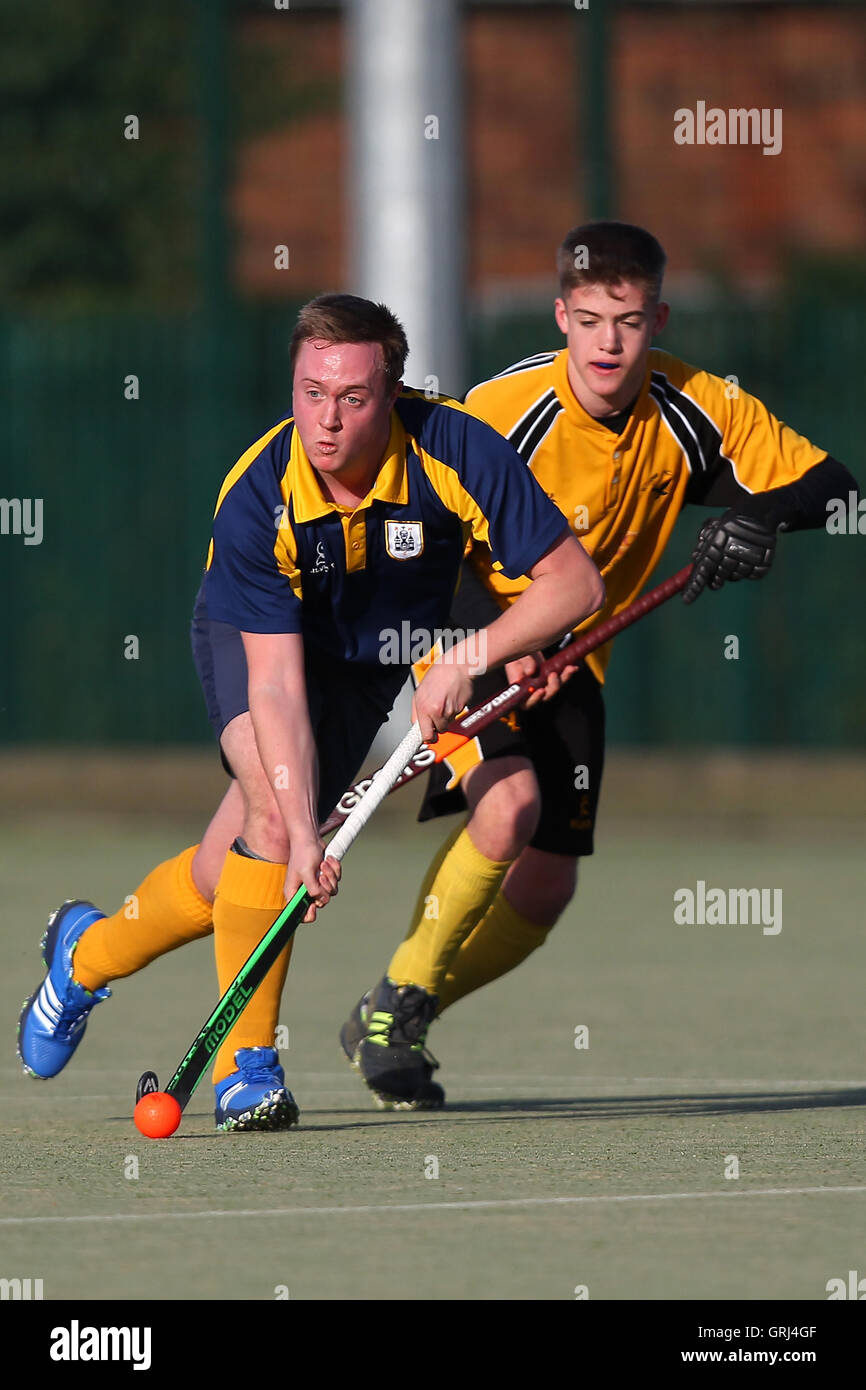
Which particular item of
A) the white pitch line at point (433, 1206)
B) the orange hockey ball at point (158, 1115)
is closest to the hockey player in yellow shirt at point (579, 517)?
the orange hockey ball at point (158, 1115)

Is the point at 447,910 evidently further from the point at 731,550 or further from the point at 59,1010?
the point at 731,550

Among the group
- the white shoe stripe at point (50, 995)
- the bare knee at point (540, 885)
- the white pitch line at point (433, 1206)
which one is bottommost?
the white pitch line at point (433, 1206)

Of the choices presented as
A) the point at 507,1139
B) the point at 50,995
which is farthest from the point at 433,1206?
the point at 50,995

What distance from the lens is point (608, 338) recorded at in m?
6.08

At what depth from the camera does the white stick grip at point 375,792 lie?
5.62 metres

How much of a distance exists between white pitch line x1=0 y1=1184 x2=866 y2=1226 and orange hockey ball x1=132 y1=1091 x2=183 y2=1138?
0.81 m

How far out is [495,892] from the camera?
6301 mm

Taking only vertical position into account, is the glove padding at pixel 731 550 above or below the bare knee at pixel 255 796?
above

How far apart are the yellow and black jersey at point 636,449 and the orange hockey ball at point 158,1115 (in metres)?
1.44

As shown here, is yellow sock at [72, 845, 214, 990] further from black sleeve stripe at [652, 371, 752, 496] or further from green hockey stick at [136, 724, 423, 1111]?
black sleeve stripe at [652, 371, 752, 496]

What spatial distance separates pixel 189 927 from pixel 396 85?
25.7 feet

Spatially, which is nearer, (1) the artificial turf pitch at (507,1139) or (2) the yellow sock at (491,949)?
(1) the artificial turf pitch at (507,1139)

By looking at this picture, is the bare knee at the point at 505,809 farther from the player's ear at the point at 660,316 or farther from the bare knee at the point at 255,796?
the player's ear at the point at 660,316

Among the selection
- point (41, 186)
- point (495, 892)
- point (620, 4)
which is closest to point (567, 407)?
point (495, 892)
